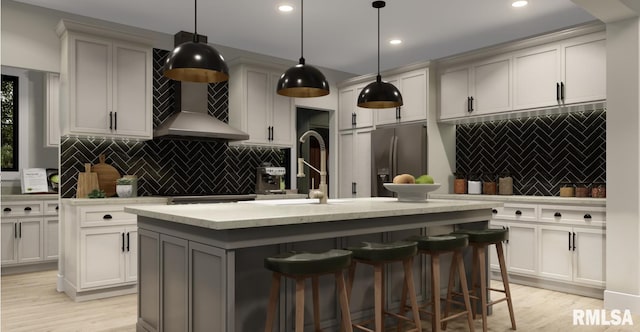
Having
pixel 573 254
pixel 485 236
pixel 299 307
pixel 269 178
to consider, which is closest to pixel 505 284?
pixel 485 236

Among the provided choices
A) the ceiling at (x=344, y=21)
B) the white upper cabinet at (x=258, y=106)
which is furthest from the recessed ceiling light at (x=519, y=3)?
the white upper cabinet at (x=258, y=106)

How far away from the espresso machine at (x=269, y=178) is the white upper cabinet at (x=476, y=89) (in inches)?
88.0

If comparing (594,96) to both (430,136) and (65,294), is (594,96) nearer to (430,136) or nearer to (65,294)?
(430,136)

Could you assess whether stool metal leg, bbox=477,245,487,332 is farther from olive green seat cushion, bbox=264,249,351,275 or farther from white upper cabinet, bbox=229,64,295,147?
white upper cabinet, bbox=229,64,295,147

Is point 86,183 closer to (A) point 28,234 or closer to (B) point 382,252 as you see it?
(A) point 28,234

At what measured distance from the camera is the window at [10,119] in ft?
19.6

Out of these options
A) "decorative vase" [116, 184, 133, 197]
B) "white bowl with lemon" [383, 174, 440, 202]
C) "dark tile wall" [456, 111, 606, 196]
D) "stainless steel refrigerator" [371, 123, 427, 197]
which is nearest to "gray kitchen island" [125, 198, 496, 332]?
"white bowl with lemon" [383, 174, 440, 202]

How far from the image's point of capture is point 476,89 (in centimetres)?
540

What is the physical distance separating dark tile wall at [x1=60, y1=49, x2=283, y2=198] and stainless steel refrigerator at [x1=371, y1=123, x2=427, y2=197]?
1.44 meters

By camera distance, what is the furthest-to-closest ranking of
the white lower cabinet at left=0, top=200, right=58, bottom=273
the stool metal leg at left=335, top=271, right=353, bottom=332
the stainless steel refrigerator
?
the stainless steel refrigerator → the white lower cabinet at left=0, top=200, right=58, bottom=273 → the stool metal leg at left=335, top=271, right=353, bottom=332

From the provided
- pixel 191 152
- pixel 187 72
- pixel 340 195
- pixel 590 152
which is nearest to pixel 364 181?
pixel 340 195

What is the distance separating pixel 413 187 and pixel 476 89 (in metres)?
2.33

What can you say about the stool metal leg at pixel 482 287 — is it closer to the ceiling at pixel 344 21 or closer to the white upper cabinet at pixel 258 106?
the ceiling at pixel 344 21

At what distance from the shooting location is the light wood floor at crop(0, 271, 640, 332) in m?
3.48
